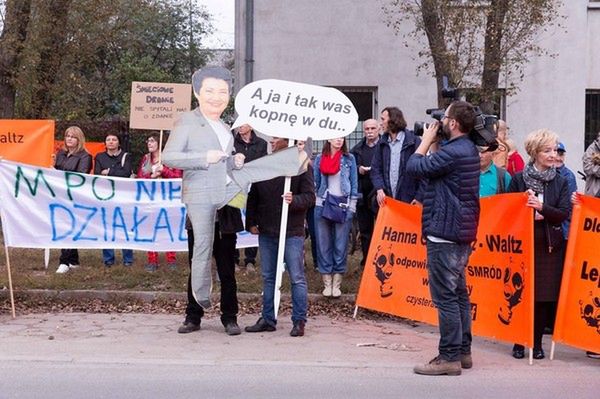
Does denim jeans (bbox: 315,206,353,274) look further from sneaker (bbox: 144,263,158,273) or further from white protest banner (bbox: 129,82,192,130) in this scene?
white protest banner (bbox: 129,82,192,130)

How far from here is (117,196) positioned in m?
11.1

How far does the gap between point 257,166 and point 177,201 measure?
A: 2.98 metres

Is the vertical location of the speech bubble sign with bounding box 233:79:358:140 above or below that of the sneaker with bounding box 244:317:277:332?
above

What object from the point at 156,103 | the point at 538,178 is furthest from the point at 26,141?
the point at 538,178

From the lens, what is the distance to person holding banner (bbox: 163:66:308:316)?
8461mm

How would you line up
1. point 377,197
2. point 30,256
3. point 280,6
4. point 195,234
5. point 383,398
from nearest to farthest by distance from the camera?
point 383,398
point 195,234
point 377,197
point 30,256
point 280,6

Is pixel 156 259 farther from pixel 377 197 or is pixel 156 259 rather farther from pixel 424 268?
pixel 424 268

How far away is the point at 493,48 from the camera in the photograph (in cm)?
1387

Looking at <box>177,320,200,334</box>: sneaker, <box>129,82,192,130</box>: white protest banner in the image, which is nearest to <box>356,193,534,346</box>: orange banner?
<box>177,320,200,334</box>: sneaker

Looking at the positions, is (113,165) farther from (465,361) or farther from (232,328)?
(465,361)

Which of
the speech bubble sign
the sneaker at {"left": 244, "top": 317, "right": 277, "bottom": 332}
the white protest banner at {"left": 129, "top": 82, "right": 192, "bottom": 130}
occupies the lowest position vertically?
the sneaker at {"left": 244, "top": 317, "right": 277, "bottom": 332}

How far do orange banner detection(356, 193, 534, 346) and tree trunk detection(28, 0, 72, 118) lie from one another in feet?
27.1

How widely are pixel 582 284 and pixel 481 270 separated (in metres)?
0.94

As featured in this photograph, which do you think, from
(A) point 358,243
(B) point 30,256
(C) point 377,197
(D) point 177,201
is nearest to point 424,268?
(C) point 377,197
